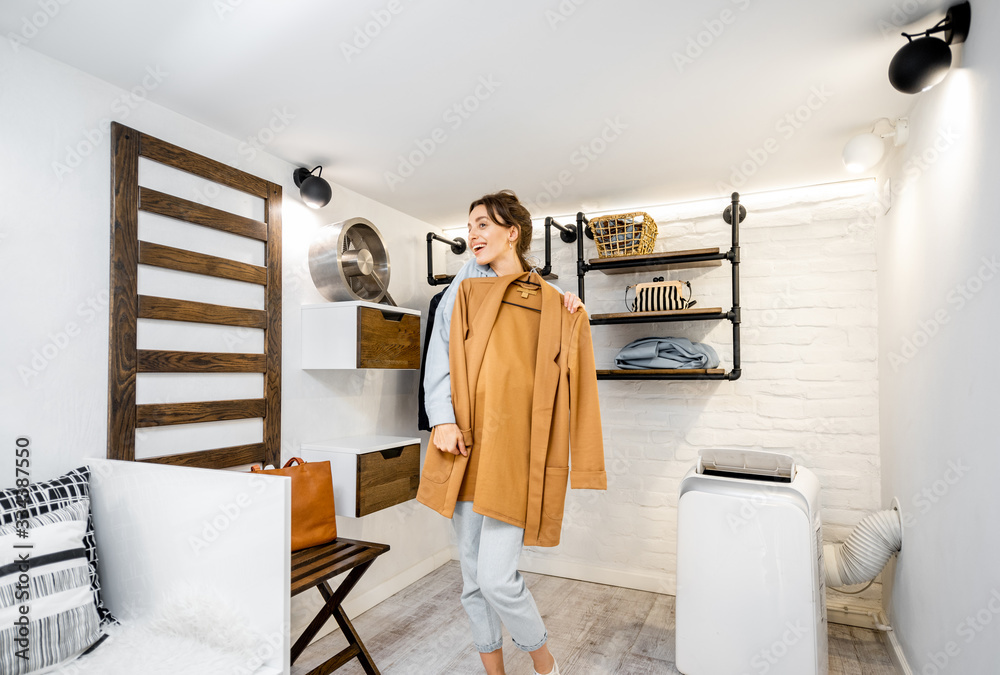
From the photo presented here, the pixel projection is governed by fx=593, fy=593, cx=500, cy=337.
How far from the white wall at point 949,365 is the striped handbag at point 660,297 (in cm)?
86

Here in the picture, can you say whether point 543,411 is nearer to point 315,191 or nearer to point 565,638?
point 565,638

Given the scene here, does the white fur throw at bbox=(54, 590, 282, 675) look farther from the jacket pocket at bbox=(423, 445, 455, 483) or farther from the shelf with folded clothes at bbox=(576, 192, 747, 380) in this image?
the shelf with folded clothes at bbox=(576, 192, 747, 380)

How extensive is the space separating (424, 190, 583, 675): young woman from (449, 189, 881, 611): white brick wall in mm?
1288

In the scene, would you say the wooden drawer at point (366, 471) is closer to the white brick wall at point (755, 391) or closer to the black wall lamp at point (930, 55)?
the white brick wall at point (755, 391)

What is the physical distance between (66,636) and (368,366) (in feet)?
4.65

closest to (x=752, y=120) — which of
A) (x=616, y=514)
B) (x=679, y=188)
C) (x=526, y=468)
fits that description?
(x=679, y=188)

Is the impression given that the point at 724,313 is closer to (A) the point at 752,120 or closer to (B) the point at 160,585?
(A) the point at 752,120

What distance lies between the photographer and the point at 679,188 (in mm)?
3010

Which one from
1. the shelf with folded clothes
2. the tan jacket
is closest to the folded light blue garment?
the shelf with folded clothes

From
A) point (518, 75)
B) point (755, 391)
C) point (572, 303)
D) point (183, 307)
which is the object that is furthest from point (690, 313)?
point (183, 307)

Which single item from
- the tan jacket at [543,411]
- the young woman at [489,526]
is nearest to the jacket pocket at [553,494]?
the tan jacket at [543,411]

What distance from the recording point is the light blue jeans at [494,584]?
190 centimetres

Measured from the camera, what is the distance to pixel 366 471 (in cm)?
254

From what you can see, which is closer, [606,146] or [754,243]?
[606,146]
